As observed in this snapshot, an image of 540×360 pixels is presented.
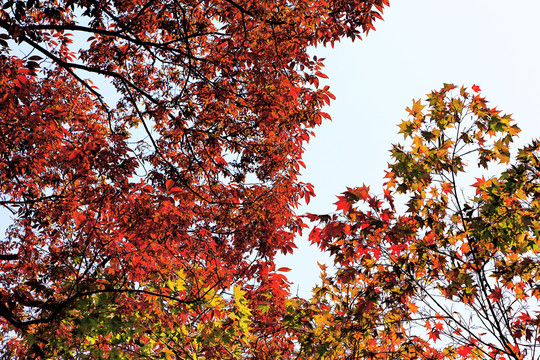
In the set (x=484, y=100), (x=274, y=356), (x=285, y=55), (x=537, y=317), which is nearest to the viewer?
(x=537, y=317)

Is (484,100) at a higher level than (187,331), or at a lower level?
higher

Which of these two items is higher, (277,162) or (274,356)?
(277,162)

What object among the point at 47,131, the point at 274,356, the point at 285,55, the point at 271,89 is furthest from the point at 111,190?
the point at 274,356

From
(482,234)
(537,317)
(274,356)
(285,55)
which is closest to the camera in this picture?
(482,234)

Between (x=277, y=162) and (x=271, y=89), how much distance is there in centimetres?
118

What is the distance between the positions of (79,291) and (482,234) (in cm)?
508

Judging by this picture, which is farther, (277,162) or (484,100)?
(277,162)

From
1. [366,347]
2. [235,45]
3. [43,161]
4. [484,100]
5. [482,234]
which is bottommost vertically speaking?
[366,347]

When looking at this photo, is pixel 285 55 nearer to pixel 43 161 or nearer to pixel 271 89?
pixel 271 89

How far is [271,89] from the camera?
6047 mm

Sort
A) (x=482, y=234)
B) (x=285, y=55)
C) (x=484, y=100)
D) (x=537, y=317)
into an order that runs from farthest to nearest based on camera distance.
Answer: (x=285, y=55) < (x=484, y=100) < (x=537, y=317) < (x=482, y=234)

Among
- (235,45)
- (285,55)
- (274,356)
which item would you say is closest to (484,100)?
(285,55)

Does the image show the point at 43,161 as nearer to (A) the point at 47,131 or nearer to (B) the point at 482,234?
(A) the point at 47,131

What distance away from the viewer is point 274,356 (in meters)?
6.58
